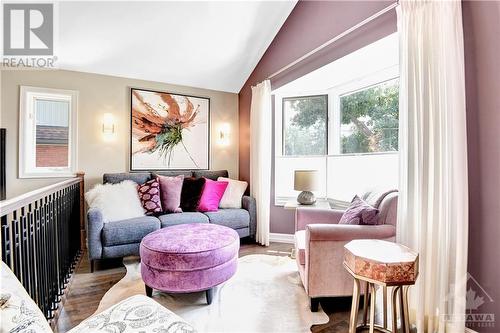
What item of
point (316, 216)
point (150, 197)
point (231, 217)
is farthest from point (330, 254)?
point (150, 197)

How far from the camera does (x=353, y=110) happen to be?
3273 millimetres

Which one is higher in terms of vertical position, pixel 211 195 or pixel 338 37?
pixel 338 37

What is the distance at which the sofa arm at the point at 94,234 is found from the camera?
8.57 feet

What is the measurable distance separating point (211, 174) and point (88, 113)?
1.89m

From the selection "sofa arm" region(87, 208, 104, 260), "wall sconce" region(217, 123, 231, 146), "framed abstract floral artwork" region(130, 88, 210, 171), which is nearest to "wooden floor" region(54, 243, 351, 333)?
"sofa arm" region(87, 208, 104, 260)

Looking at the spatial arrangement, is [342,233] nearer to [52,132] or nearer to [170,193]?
[170,193]

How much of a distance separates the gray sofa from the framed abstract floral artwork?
32 centimetres

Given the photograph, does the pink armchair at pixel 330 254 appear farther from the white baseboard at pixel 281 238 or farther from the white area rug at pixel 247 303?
the white baseboard at pixel 281 238

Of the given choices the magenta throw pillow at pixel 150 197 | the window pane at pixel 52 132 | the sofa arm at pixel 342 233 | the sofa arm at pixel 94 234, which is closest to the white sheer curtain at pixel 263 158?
the magenta throw pillow at pixel 150 197

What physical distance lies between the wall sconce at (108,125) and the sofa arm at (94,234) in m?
1.31

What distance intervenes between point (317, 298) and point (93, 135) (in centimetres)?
338

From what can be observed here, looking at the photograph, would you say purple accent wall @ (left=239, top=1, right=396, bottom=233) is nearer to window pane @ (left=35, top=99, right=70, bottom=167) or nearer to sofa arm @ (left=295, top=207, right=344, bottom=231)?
sofa arm @ (left=295, top=207, right=344, bottom=231)

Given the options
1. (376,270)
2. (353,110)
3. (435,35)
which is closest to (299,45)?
(353,110)

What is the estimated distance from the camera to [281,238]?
3773mm
